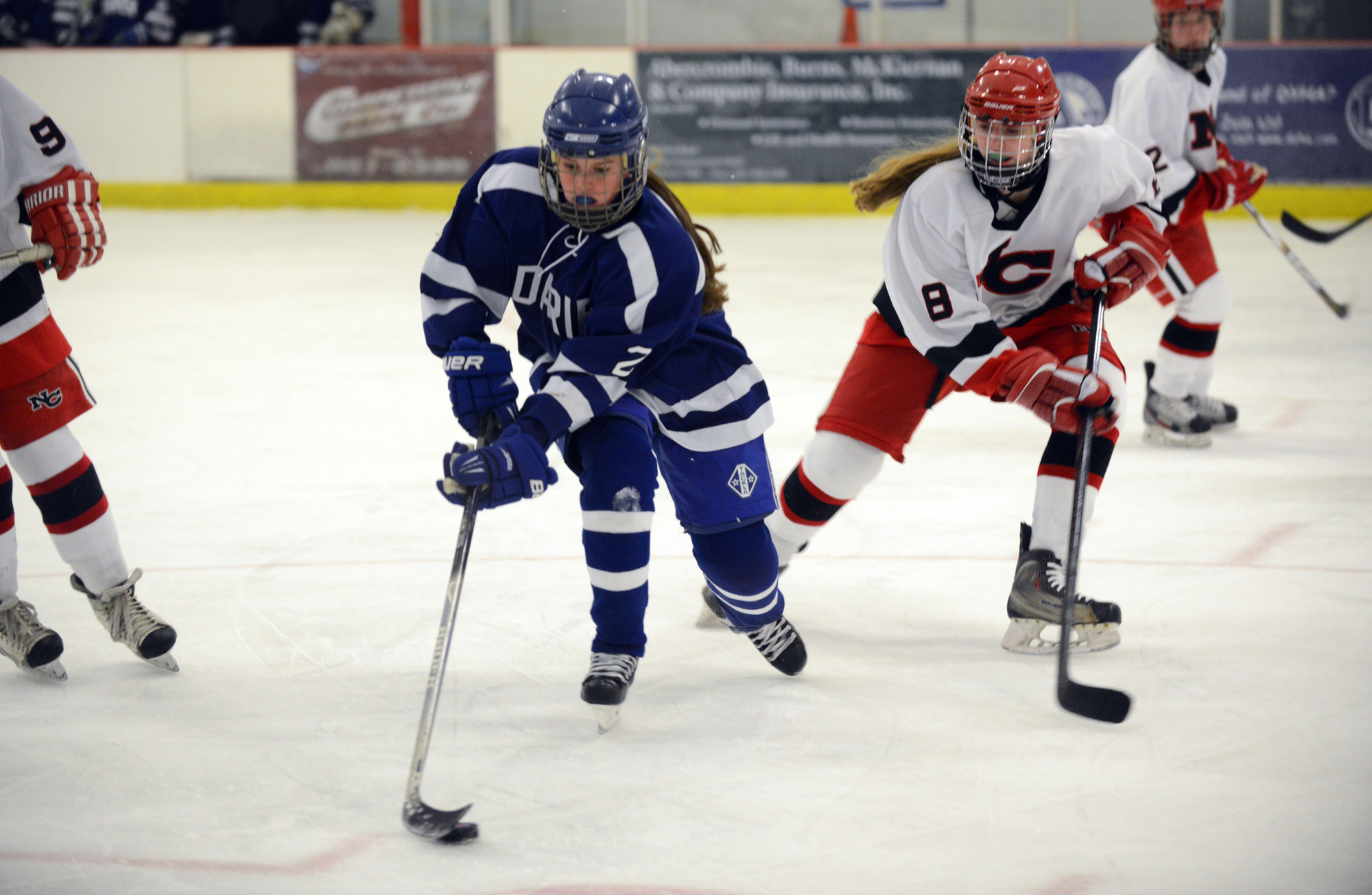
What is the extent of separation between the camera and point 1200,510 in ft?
10.5

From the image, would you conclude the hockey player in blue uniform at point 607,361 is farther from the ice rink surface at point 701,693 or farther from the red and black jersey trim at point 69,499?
the red and black jersey trim at point 69,499

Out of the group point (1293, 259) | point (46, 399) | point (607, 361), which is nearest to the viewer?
point (607, 361)

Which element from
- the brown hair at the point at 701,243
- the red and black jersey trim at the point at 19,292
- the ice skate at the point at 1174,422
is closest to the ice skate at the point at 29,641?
the red and black jersey trim at the point at 19,292

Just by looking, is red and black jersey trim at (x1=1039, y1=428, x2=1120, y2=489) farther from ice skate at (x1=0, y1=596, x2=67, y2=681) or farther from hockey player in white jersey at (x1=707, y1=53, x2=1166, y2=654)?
ice skate at (x1=0, y1=596, x2=67, y2=681)

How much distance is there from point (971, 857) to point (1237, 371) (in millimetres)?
3396

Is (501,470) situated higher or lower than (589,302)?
lower

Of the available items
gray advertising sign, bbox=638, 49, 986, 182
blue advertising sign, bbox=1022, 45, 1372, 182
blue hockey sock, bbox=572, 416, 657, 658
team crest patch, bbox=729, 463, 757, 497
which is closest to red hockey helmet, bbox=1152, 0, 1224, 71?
team crest patch, bbox=729, 463, 757, 497

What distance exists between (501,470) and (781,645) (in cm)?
60

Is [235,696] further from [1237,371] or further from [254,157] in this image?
[254,157]

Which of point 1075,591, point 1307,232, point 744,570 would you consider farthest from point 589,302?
point 1307,232

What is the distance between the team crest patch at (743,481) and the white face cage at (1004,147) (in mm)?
605

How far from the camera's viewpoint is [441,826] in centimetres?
170

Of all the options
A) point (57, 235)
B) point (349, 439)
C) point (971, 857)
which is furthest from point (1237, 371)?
point (57, 235)

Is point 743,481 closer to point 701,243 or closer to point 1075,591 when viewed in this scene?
point 701,243
